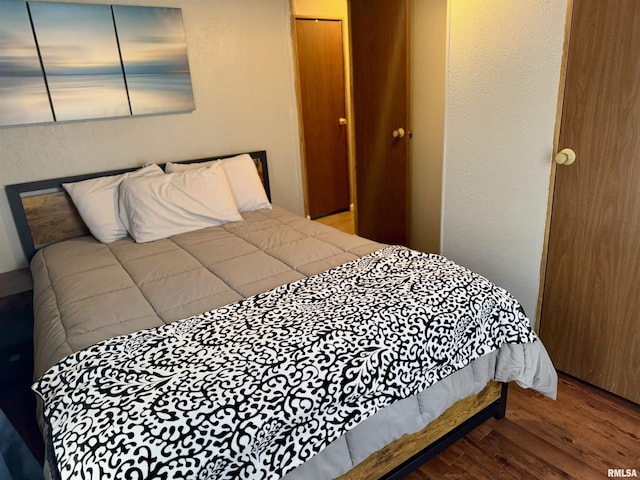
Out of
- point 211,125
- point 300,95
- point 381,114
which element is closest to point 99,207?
point 211,125

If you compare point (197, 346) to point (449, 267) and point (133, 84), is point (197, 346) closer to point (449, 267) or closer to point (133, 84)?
point (449, 267)

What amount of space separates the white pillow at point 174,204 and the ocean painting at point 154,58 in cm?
56

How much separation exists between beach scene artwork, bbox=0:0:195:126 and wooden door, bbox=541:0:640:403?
2322 mm

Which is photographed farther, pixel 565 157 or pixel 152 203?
pixel 152 203

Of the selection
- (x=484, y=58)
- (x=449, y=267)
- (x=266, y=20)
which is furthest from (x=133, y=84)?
(x=449, y=267)

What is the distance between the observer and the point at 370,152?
142 inches

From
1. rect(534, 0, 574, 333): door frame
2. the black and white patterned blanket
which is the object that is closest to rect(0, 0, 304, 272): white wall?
the black and white patterned blanket

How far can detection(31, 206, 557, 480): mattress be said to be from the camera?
1.47 meters

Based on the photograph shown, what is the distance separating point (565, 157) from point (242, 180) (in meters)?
1.95

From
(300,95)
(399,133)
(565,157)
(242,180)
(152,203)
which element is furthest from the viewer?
(300,95)

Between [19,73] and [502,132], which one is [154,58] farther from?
[502,132]

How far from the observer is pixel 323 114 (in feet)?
14.9

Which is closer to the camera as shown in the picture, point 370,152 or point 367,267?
point 367,267

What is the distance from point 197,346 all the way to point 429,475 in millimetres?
976
